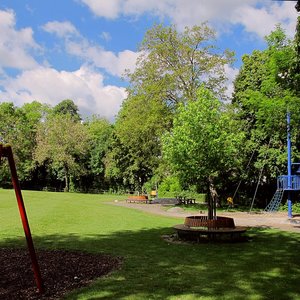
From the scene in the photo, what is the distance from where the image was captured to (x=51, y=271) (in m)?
8.60

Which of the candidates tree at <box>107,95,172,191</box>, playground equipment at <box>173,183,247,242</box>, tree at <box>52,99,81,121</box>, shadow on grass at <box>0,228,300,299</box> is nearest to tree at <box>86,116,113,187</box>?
tree at <box>107,95,172,191</box>

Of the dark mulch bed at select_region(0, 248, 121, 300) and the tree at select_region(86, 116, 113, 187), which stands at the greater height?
the tree at select_region(86, 116, 113, 187)

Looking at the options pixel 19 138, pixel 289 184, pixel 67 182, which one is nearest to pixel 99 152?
pixel 67 182

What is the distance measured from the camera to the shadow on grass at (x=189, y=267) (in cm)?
714

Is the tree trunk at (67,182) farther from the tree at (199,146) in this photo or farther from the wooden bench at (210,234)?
the wooden bench at (210,234)

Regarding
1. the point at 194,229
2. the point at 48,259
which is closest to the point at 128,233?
the point at 194,229

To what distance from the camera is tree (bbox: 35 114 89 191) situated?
60438 mm

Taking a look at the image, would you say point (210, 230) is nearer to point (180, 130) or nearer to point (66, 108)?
point (180, 130)

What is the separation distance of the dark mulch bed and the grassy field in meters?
0.41

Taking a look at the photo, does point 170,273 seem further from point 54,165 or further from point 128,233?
point 54,165

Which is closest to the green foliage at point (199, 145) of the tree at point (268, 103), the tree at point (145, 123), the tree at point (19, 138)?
the tree at point (268, 103)

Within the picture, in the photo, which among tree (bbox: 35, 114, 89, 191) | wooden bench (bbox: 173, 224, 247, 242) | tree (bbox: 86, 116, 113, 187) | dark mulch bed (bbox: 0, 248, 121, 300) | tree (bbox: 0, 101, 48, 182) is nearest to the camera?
dark mulch bed (bbox: 0, 248, 121, 300)

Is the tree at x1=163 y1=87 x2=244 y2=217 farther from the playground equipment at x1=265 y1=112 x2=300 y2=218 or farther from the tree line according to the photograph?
the playground equipment at x1=265 y1=112 x2=300 y2=218

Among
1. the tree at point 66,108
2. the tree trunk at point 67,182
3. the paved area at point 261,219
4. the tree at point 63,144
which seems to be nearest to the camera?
the paved area at point 261,219
